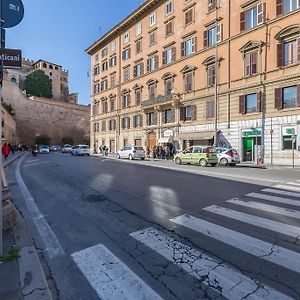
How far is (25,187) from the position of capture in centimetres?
1096

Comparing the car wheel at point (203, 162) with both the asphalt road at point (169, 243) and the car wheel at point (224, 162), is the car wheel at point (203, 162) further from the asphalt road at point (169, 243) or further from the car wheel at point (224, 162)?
the asphalt road at point (169, 243)

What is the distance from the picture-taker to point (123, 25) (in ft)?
146

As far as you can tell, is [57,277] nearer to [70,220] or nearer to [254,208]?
[70,220]

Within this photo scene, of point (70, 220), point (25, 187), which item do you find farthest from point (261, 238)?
point (25, 187)

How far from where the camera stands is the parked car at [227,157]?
22719 mm

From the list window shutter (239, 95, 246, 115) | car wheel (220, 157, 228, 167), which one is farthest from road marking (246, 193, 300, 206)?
window shutter (239, 95, 246, 115)

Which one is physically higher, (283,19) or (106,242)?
(283,19)

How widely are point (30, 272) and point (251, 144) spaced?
82.1ft

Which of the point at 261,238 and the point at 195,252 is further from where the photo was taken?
the point at 261,238

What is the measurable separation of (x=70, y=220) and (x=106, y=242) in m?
1.69

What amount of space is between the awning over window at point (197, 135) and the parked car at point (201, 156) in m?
6.42

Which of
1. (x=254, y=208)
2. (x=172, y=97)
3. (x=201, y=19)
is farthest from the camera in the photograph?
(x=172, y=97)

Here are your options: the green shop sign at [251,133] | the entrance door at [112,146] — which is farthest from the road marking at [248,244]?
the entrance door at [112,146]

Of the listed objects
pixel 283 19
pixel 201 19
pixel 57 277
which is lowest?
pixel 57 277
